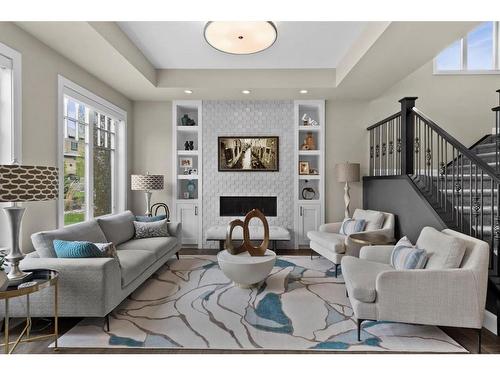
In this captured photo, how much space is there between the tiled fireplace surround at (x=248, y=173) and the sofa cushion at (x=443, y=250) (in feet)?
9.87

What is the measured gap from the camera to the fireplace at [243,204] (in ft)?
18.0

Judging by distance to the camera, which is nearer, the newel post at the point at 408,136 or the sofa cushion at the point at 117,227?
the sofa cushion at the point at 117,227

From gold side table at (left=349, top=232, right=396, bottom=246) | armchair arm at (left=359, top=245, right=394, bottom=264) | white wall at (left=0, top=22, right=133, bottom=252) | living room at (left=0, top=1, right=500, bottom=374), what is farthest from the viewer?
gold side table at (left=349, top=232, right=396, bottom=246)

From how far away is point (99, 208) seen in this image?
4609 millimetres

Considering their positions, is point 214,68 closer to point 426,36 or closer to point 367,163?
point 426,36

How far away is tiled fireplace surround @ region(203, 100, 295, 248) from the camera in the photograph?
5.41m

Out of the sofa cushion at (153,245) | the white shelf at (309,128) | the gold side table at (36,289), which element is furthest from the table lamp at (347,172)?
the gold side table at (36,289)

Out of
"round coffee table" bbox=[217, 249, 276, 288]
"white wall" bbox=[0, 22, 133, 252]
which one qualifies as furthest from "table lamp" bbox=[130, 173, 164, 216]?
"round coffee table" bbox=[217, 249, 276, 288]

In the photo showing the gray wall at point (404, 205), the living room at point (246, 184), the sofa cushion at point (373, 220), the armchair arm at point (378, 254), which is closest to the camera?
the living room at point (246, 184)

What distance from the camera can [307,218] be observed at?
5.39 m

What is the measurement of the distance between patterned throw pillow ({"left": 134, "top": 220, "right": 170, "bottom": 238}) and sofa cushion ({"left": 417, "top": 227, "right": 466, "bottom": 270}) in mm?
3356

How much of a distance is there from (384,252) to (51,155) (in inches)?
152

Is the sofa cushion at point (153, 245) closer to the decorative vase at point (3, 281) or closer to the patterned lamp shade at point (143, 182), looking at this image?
the patterned lamp shade at point (143, 182)

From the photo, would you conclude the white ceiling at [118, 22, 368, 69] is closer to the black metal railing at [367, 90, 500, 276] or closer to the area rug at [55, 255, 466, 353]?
the black metal railing at [367, 90, 500, 276]
